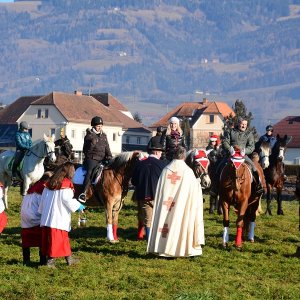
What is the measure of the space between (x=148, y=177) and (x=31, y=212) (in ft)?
9.57

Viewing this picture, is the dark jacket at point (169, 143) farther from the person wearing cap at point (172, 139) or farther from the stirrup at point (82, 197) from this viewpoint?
the stirrup at point (82, 197)

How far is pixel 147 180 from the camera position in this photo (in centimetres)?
1673

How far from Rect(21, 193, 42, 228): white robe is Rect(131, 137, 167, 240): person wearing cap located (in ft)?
8.57

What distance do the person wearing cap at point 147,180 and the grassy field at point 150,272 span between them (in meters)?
0.71

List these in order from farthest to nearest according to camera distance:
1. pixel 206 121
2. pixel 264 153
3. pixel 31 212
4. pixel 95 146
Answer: pixel 206 121 → pixel 264 153 → pixel 95 146 → pixel 31 212

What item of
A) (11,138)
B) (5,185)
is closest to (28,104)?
(11,138)

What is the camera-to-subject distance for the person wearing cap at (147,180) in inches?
656

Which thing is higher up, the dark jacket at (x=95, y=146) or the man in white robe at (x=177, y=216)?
the dark jacket at (x=95, y=146)

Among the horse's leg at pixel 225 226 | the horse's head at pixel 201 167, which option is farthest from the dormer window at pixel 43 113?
the horse's leg at pixel 225 226

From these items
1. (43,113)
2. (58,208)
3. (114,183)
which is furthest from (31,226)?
(43,113)

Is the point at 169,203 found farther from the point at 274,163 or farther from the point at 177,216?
the point at 274,163

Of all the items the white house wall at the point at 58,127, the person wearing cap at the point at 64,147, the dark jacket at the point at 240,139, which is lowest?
the person wearing cap at the point at 64,147

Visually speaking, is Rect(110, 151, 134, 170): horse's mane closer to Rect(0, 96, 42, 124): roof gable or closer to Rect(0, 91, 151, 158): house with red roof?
Rect(0, 91, 151, 158): house with red roof

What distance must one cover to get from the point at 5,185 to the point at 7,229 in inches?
226
